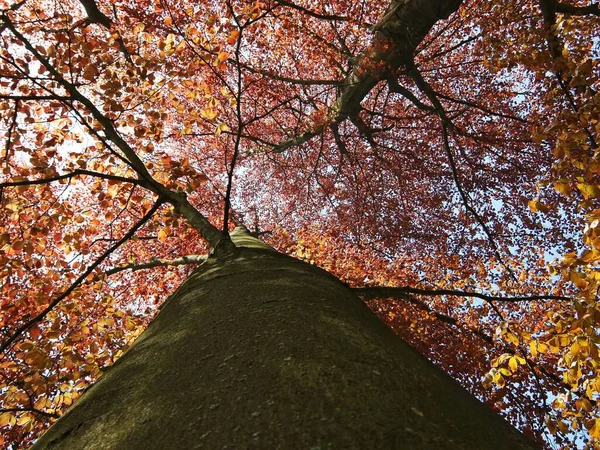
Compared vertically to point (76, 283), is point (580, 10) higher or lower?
higher

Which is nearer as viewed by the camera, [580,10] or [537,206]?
[537,206]

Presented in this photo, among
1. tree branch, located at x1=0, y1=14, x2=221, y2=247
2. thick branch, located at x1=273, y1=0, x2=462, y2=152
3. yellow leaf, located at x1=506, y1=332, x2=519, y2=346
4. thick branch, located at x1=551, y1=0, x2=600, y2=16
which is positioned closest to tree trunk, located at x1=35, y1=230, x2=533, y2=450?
yellow leaf, located at x1=506, y1=332, x2=519, y2=346

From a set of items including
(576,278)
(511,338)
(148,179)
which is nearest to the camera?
(576,278)

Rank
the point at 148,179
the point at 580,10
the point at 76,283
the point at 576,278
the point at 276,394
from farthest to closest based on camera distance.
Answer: the point at 580,10
the point at 148,179
the point at 76,283
the point at 576,278
the point at 276,394

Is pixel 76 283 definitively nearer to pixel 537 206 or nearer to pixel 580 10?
pixel 537 206

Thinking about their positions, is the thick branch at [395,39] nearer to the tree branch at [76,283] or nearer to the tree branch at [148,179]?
the tree branch at [148,179]

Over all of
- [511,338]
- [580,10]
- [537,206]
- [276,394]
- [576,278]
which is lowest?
[276,394]

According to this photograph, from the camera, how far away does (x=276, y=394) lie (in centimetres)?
98

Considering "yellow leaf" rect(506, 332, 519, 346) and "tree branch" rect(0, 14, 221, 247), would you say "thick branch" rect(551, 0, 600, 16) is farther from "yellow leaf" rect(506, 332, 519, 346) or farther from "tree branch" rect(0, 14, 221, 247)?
"tree branch" rect(0, 14, 221, 247)

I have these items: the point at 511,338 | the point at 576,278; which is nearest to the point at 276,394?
the point at 576,278

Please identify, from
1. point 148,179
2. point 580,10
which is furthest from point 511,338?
point 580,10

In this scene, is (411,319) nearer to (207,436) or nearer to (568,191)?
(568,191)

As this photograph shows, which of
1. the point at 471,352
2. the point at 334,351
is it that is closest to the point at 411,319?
the point at 471,352

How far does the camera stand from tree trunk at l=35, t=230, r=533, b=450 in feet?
2.80
